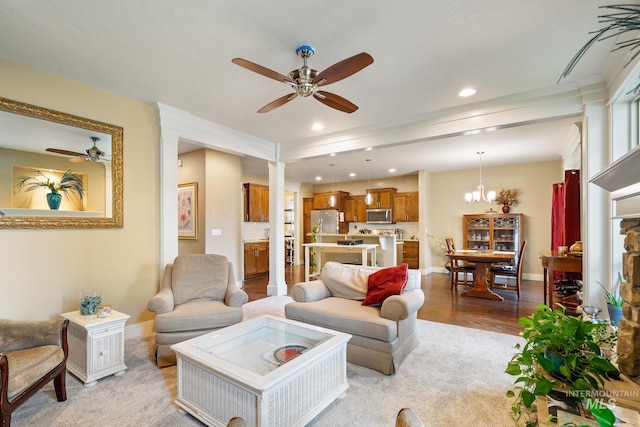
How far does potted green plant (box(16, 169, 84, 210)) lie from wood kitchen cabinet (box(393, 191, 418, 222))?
680 centimetres

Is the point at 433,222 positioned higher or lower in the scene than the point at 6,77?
lower

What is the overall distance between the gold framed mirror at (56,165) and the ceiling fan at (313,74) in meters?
1.83

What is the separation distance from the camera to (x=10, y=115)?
8.48 ft

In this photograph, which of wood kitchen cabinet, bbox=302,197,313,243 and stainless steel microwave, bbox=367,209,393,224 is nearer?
stainless steel microwave, bbox=367,209,393,224

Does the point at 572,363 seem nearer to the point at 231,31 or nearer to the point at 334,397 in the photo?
the point at 334,397

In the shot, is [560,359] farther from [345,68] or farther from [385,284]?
[345,68]

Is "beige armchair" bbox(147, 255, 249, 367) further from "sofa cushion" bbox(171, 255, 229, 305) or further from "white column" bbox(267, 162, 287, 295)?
"white column" bbox(267, 162, 287, 295)

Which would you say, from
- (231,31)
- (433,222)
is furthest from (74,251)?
(433,222)

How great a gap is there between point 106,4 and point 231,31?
31.4 inches

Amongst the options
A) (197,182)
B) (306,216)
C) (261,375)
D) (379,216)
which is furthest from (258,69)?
(306,216)

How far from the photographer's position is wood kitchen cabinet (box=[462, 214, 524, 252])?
6574mm

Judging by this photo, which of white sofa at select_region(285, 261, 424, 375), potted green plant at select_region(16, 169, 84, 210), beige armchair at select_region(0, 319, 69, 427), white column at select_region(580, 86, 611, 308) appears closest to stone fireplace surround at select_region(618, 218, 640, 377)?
white sofa at select_region(285, 261, 424, 375)

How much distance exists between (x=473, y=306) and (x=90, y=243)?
504cm

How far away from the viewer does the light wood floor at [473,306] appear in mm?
3803
